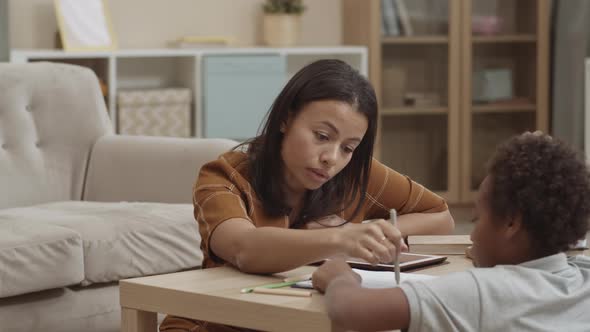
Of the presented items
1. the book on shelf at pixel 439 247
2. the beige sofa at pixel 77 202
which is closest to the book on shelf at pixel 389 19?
the beige sofa at pixel 77 202

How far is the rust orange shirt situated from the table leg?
0.55 feet

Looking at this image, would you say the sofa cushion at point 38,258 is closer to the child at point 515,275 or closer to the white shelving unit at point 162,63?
the child at point 515,275

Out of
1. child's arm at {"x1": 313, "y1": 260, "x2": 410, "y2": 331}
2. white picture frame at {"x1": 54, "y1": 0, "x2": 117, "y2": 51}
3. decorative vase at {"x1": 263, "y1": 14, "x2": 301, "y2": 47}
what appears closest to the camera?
child's arm at {"x1": 313, "y1": 260, "x2": 410, "y2": 331}

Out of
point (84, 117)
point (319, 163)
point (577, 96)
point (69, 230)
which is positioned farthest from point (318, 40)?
point (319, 163)

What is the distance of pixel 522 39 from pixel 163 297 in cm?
399

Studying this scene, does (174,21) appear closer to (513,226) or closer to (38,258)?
(38,258)

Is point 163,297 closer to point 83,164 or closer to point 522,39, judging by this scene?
point 83,164

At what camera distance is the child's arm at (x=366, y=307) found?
107cm

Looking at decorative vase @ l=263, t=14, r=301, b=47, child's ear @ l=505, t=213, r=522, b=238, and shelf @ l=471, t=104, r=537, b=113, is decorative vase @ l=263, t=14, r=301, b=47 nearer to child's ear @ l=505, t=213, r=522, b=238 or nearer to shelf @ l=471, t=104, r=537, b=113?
shelf @ l=471, t=104, r=537, b=113

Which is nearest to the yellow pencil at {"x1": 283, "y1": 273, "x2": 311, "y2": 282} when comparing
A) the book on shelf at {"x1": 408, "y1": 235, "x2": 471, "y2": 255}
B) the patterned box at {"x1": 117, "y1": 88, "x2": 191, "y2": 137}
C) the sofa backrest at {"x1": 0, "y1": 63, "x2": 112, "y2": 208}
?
the book on shelf at {"x1": 408, "y1": 235, "x2": 471, "y2": 255}

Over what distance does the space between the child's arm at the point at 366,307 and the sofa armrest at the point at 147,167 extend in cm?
167

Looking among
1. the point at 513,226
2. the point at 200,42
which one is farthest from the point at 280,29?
the point at 513,226

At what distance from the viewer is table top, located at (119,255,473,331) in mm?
1190

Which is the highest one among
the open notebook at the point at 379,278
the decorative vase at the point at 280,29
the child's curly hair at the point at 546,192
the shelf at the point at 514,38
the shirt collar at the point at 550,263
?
the decorative vase at the point at 280,29
